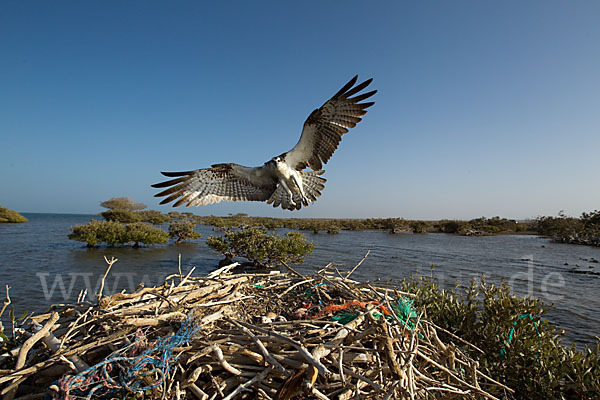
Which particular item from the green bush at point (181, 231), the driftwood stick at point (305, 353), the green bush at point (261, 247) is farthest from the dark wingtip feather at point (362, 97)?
the green bush at point (181, 231)

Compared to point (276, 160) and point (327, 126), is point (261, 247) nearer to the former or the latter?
point (276, 160)

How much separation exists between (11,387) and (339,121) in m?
4.59

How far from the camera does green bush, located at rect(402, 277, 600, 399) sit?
353 cm

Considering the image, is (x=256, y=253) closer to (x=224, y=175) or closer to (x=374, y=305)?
(x=224, y=175)

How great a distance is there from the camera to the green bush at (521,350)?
3.53 m

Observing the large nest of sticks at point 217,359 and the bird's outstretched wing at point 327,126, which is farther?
the bird's outstretched wing at point 327,126

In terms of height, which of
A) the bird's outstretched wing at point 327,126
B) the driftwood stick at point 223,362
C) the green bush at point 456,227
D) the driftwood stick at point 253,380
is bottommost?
the driftwood stick at point 253,380

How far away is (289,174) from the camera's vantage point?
527cm

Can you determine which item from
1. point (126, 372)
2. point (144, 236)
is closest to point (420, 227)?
point (144, 236)

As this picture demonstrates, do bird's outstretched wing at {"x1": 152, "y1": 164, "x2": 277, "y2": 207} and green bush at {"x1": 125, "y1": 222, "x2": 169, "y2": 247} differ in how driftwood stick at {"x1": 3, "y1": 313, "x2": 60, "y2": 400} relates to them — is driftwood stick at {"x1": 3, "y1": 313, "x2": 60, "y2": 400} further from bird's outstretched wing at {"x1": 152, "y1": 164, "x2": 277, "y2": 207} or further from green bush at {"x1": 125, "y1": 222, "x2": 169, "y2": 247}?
green bush at {"x1": 125, "y1": 222, "x2": 169, "y2": 247}

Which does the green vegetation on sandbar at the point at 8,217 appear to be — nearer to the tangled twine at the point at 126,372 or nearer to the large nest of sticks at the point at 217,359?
the large nest of sticks at the point at 217,359

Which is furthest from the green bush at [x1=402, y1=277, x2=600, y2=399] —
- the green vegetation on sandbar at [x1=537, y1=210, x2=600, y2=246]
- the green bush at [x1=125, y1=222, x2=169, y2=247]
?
the green vegetation on sandbar at [x1=537, y1=210, x2=600, y2=246]

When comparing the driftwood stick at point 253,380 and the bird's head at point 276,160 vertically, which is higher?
the bird's head at point 276,160

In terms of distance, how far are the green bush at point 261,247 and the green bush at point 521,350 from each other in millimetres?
7706
